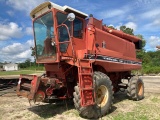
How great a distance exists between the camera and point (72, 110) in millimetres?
7832

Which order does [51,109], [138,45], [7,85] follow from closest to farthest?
[51,109] → [138,45] → [7,85]

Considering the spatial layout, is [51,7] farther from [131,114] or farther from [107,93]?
[131,114]

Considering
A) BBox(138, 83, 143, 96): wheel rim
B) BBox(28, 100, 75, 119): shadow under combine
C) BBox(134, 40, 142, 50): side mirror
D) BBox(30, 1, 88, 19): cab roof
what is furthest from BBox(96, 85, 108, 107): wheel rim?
BBox(134, 40, 142, 50): side mirror

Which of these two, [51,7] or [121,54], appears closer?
[51,7]

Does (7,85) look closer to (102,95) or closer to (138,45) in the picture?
(102,95)

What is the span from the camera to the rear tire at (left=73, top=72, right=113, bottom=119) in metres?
6.46

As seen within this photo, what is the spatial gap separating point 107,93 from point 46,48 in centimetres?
283

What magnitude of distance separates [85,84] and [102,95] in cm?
116

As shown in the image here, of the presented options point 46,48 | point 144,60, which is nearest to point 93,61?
point 46,48

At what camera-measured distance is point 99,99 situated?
7230mm

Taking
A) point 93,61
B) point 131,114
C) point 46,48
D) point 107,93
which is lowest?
point 131,114

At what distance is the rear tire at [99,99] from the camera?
646cm

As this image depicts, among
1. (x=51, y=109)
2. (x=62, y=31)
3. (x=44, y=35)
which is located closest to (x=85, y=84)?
(x=62, y=31)

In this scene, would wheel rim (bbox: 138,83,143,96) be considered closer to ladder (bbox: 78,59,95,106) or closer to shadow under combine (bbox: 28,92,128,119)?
shadow under combine (bbox: 28,92,128,119)
